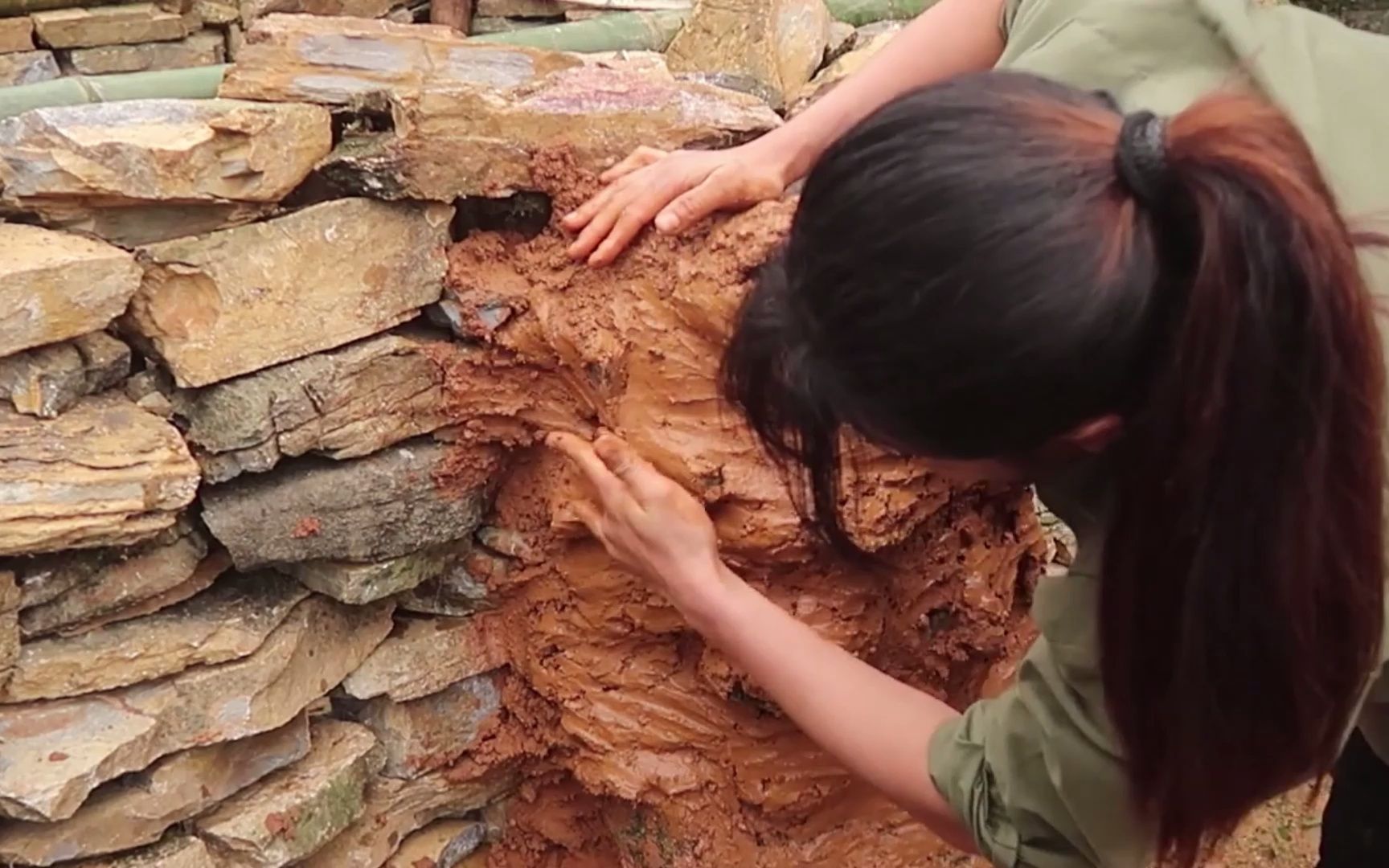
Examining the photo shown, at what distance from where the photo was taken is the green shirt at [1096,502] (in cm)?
116

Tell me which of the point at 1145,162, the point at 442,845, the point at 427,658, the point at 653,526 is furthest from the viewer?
the point at 442,845

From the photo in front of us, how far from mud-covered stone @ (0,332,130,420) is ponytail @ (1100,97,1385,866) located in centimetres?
128

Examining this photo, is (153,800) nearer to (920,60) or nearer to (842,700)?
(842,700)

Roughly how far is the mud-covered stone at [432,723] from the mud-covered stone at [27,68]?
5.26 ft

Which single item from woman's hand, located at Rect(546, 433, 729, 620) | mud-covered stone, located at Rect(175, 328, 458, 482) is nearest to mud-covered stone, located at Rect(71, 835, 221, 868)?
mud-covered stone, located at Rect(175, 328, 458, 482)

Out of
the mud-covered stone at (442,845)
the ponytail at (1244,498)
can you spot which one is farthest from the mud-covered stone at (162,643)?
the ponytail at (1244,498)

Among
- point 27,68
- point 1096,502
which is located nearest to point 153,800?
point 1096,502

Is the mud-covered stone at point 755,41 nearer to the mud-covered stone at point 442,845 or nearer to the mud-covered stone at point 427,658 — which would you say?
the mud-covered stone at point 427,658

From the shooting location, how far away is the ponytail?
0.95 m

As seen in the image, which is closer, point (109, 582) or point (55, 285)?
point (55, 285)

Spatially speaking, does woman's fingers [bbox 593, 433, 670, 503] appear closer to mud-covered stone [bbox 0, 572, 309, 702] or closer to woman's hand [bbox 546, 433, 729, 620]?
woman's hand [bbox 546, 433, 729, 620]

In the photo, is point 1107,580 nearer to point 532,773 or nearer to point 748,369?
point 748,369

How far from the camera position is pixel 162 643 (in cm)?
193

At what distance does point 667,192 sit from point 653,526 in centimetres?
48
